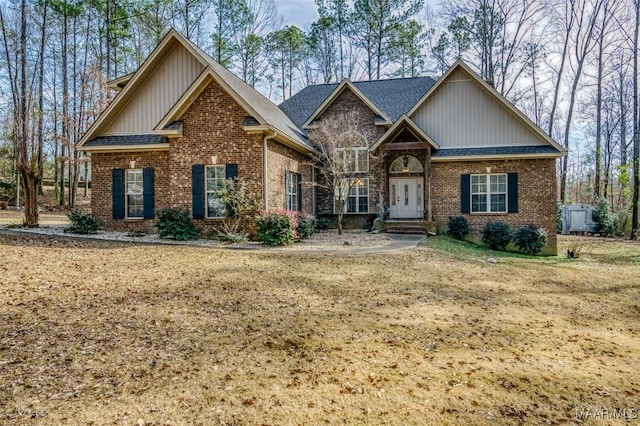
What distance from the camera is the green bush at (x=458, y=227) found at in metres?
16.4

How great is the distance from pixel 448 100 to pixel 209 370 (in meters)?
16.3

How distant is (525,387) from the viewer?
3.83 meters

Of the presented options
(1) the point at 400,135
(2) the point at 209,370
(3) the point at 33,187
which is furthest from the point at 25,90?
(2) the point at 209,370

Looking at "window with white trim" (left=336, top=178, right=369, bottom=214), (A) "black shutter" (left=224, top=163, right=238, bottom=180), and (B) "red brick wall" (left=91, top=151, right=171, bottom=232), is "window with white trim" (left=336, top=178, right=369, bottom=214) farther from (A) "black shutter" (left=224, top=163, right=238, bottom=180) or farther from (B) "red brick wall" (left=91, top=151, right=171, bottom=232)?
(B) "red brick wall" (left=91, top=151, right=171, bottom=232)

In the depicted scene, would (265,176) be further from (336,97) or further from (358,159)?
(336,97)

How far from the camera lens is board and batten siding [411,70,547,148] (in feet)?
54.3

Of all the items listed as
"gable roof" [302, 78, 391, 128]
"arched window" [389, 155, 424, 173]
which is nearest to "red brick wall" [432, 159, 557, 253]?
"arched window" [389, 155, 424, 173]

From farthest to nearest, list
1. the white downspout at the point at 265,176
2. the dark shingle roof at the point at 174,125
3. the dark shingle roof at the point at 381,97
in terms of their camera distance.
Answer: the dark shingle roof at the point at 381,97, the dark shingle roof at the point at 174,125, the white downspout at the point at 265,176

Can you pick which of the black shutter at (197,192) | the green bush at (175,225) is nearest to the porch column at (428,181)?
the black shutter at (197,192)

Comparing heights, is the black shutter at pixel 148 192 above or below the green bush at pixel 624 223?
above

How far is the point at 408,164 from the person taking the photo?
58.9 feet

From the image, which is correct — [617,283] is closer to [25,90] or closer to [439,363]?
[439,363]

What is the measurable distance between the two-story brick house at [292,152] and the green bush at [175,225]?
0.51m

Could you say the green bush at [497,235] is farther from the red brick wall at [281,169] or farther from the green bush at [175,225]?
the green bush at [175,225]
